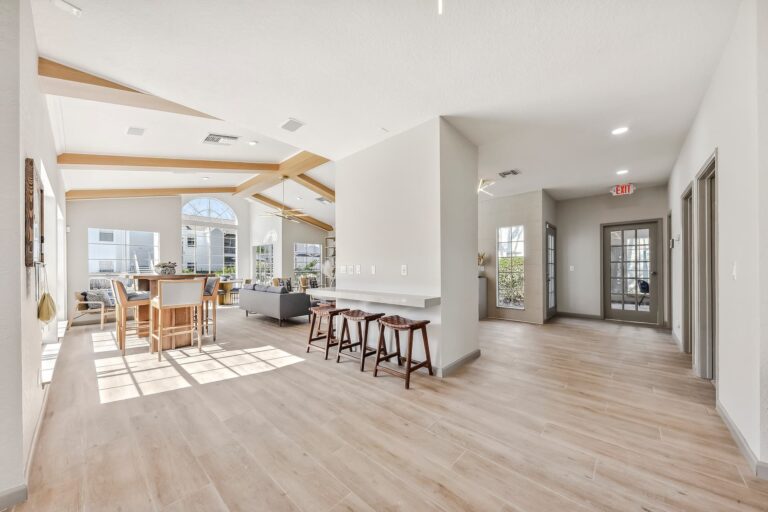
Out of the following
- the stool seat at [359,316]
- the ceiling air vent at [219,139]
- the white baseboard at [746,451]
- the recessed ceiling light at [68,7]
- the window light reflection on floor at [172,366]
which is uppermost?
the ceiling air vent at [219,139]

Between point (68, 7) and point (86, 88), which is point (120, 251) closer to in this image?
point (86, 88)

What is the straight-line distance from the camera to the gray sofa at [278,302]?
6320 mm

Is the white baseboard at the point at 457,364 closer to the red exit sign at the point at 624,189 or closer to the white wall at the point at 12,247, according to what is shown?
the white wall at the point at 12,247

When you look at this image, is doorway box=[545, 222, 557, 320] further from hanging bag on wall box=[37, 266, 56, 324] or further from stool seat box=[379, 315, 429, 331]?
hanging bag on wall box=[37, 266, 56, 324]

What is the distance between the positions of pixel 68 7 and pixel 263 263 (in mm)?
10964

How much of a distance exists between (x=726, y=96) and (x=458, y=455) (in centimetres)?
313

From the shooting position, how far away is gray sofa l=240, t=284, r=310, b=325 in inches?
249

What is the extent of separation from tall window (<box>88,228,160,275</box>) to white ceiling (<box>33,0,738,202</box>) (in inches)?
252

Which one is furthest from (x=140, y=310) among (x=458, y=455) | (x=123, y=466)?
(x=458, y=455)

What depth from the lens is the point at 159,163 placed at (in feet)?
17.6

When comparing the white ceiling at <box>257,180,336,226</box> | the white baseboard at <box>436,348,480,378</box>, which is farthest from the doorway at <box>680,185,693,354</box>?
the white ceiling at <box>257,180,336,226</box>

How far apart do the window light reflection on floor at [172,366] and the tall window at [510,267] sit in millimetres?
4564

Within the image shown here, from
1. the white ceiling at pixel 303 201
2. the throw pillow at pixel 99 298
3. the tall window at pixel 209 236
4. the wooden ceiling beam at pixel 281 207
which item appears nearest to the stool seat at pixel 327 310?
the throw pillow at pixel 99 298

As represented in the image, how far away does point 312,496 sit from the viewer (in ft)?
5.44
